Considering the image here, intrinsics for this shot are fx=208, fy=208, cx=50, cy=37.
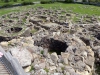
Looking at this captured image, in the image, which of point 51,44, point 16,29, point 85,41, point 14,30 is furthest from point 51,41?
point 14,30

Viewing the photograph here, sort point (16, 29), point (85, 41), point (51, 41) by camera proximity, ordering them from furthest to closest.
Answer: point (16, 29)
point (85, 41)
point (51, 41)

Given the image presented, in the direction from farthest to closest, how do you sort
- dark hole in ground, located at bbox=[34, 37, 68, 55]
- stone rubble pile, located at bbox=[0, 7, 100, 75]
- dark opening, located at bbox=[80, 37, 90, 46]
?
1. dark opening, located at bbox=[80, 37, 90, 46]
2. dark hole in ground, located at bbox=[34, 37, 68, 55]
3. stone rubble pile, located at bbox=[0, 7, 100, 75]

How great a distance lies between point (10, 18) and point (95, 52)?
2263 centimetres

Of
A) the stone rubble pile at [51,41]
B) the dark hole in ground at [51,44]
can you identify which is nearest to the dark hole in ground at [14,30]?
the stone rubble pile at [51,41]

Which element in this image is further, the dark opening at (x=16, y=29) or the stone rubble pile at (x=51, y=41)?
the dark opening at (x=16, y=29)

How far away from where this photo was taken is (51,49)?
32062 mm

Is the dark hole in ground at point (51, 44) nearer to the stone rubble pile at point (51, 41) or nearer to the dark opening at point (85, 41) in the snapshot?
the stone rubble pile at point (51, 41)

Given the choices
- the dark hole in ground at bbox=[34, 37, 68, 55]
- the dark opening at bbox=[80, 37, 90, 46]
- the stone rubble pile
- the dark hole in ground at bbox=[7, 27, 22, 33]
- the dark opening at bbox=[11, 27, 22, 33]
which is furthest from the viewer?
the dark opening at bbox=[11, 27, 22, 33]

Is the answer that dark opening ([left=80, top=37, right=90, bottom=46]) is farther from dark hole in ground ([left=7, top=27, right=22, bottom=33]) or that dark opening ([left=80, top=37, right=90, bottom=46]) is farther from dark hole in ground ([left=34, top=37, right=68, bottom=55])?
dark hole in ground ([left=7, top=27, right=22, bottom=33])

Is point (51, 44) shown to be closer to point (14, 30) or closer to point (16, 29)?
point (16, 29)

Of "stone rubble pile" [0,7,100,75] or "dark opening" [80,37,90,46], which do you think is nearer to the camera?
"stone rubble pile" [0,7,100,75]

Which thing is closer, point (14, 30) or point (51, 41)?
point (51, 41)

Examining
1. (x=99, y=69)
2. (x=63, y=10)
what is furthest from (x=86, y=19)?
(x=99, y=69)

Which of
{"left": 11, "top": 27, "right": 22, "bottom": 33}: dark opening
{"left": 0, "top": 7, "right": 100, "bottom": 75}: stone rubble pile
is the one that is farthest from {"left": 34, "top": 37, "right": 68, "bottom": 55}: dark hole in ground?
{"left": 11, "top": 27, "right": 22, "bottom": 33}: dark opening
